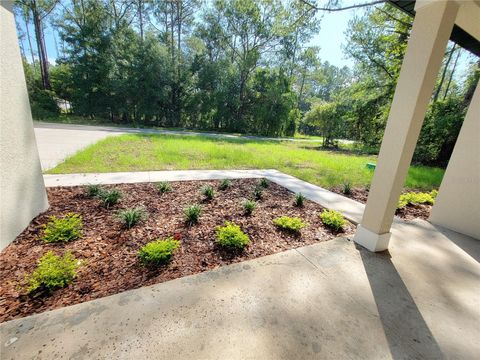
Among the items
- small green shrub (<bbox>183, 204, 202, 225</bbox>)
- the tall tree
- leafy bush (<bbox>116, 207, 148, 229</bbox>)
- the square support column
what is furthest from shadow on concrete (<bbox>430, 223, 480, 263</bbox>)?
the tall tree

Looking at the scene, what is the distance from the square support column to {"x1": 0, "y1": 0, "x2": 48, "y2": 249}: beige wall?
3832 millimetres

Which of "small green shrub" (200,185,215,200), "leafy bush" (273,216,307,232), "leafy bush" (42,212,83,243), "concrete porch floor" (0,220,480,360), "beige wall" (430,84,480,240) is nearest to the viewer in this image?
"concrete porch floor" (0,220,480,360)

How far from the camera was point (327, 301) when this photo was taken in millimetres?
1772

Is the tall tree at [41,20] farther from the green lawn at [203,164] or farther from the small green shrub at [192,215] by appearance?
the small green shrub at [192,215]

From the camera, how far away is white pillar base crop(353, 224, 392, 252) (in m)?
2.51

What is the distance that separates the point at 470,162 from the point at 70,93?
21879 millimetres

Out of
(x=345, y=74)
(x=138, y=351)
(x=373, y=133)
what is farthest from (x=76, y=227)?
(x=345, y=74)

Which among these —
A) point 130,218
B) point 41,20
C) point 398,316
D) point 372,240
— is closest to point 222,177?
point 130,218

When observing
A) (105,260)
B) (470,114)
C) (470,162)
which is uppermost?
(470,114)

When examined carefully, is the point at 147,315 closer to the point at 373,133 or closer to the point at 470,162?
the point at 470,162

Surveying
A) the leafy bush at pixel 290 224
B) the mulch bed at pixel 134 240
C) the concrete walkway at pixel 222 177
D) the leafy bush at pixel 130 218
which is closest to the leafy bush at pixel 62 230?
the mulch bed at pixel 134 240

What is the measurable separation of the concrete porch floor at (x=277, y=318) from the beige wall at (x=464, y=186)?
1.40 meters

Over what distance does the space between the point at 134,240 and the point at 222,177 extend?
2837 millimetres

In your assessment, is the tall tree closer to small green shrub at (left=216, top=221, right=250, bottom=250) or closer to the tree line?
the tree line
